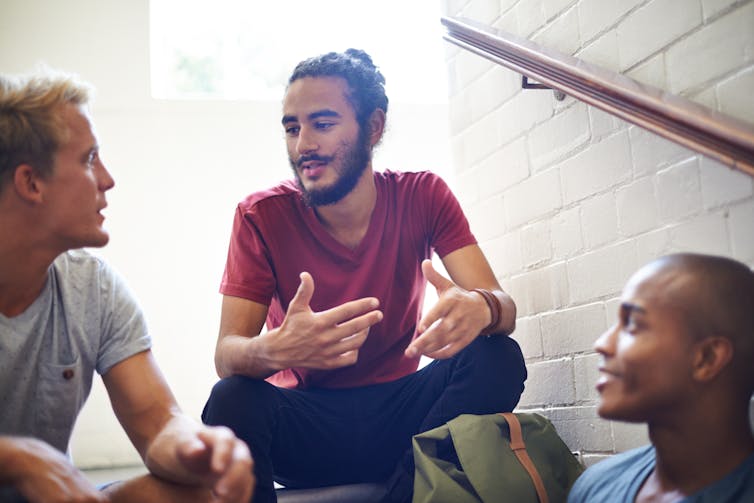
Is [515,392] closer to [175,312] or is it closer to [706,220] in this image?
[706,220]

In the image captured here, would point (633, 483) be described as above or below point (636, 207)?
below

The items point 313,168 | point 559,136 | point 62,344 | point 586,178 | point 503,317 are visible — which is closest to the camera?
point 62,344

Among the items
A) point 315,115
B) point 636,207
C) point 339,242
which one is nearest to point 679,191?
point 636,207

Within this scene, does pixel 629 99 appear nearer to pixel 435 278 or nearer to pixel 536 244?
pixel 435 278

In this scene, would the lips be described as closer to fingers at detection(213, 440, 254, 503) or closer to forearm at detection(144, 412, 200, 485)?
forearm at detection(144, 412, 200, 485)

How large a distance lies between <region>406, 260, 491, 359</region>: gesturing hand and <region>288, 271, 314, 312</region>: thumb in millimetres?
232

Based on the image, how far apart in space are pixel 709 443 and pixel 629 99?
0.66 m

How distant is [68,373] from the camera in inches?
63.5

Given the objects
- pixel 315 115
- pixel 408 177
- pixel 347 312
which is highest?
pixel 315 115

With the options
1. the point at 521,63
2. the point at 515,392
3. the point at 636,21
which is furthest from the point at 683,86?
the point at 515,392

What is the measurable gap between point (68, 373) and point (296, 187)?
2.81 ft

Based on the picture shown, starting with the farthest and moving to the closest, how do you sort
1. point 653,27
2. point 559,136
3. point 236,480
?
point 559,136 → point 653,27 → point 236,480

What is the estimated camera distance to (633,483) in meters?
1.43

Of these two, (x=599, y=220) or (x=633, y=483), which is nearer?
(x=633, y=483)
